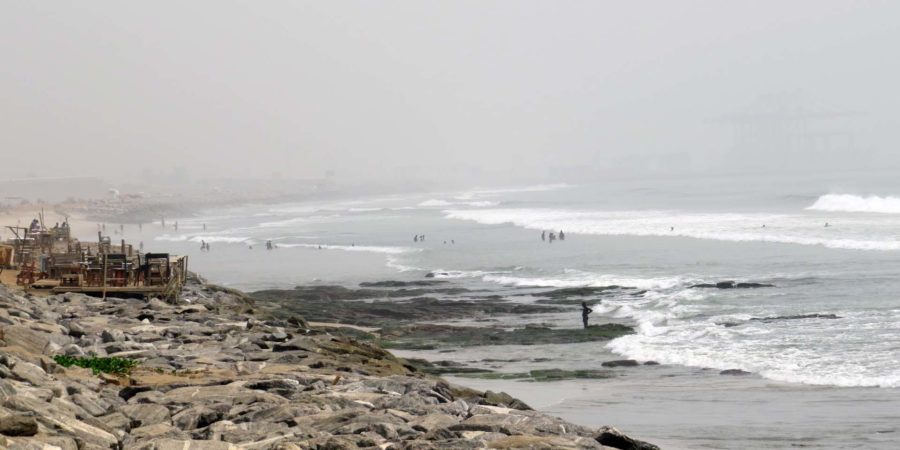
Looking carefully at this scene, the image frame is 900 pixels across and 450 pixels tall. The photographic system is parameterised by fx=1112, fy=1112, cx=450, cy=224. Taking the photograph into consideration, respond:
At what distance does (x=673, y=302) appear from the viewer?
32562 mm

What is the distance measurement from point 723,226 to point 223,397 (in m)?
61.3

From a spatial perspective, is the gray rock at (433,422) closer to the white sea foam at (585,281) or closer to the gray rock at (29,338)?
the gray rock at (29,338)

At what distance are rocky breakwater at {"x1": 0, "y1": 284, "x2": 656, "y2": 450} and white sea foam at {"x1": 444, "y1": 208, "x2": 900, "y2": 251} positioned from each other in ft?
123

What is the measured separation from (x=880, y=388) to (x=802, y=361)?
2.75 metres

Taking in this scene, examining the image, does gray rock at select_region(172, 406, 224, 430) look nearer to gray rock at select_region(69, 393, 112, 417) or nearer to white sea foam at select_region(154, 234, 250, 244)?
gray rock at select_region(69, 393, 112, 417)

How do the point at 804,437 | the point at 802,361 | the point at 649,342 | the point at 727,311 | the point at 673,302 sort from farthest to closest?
the point at 673,302 → the point at 727,311 → the point at 649,342 → the point at 802,361 → the point at 804,437

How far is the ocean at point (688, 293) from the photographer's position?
18.0 m

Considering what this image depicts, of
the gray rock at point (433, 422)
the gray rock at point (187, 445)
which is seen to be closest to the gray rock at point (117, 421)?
the gray rock at point (187, 445)

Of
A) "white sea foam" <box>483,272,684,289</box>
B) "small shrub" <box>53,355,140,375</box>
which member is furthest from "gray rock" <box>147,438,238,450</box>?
"white sea foam" <box>483,272,684,289</box>

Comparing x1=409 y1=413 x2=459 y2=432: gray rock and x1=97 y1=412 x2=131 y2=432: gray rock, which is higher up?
x1=97 y1=412 x2=131 y2=432: gray rock

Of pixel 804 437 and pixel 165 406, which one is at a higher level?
pixel 165 406

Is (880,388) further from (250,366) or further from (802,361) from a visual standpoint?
(250,366)

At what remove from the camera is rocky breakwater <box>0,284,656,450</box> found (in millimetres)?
10914

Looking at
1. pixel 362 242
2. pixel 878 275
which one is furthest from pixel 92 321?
pixel 362 242
